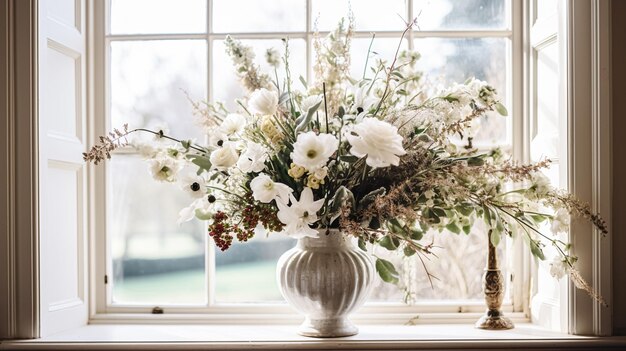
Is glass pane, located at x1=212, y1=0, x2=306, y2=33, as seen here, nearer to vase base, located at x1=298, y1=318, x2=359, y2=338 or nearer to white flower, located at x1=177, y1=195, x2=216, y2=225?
white flower, located at x1=177, y1=195, x2=216, y2=225

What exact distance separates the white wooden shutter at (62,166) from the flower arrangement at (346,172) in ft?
0.72

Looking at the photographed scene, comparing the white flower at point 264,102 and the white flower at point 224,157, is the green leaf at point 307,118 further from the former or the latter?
the white flower at point 224,157

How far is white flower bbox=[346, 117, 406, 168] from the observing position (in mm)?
1722

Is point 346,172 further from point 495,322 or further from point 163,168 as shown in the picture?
point 495,322

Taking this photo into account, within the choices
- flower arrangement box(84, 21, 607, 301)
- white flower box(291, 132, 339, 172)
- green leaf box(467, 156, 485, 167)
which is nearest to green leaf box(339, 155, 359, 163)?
flower arrangement box(84, 21, 607, 301)

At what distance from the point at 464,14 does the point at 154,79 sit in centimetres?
107

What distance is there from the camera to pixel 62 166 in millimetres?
2227

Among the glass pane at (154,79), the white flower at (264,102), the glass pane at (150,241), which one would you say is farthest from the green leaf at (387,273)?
the glass pane at (154,79)

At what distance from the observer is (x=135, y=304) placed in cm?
241

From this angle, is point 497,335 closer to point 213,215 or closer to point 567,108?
point 567,108

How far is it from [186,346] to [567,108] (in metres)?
1.26

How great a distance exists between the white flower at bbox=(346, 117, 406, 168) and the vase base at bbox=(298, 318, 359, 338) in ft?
1.81

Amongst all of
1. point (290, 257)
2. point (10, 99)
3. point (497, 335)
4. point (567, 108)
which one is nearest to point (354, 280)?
point (290, 257)

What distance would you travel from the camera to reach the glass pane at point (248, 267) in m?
2.42
